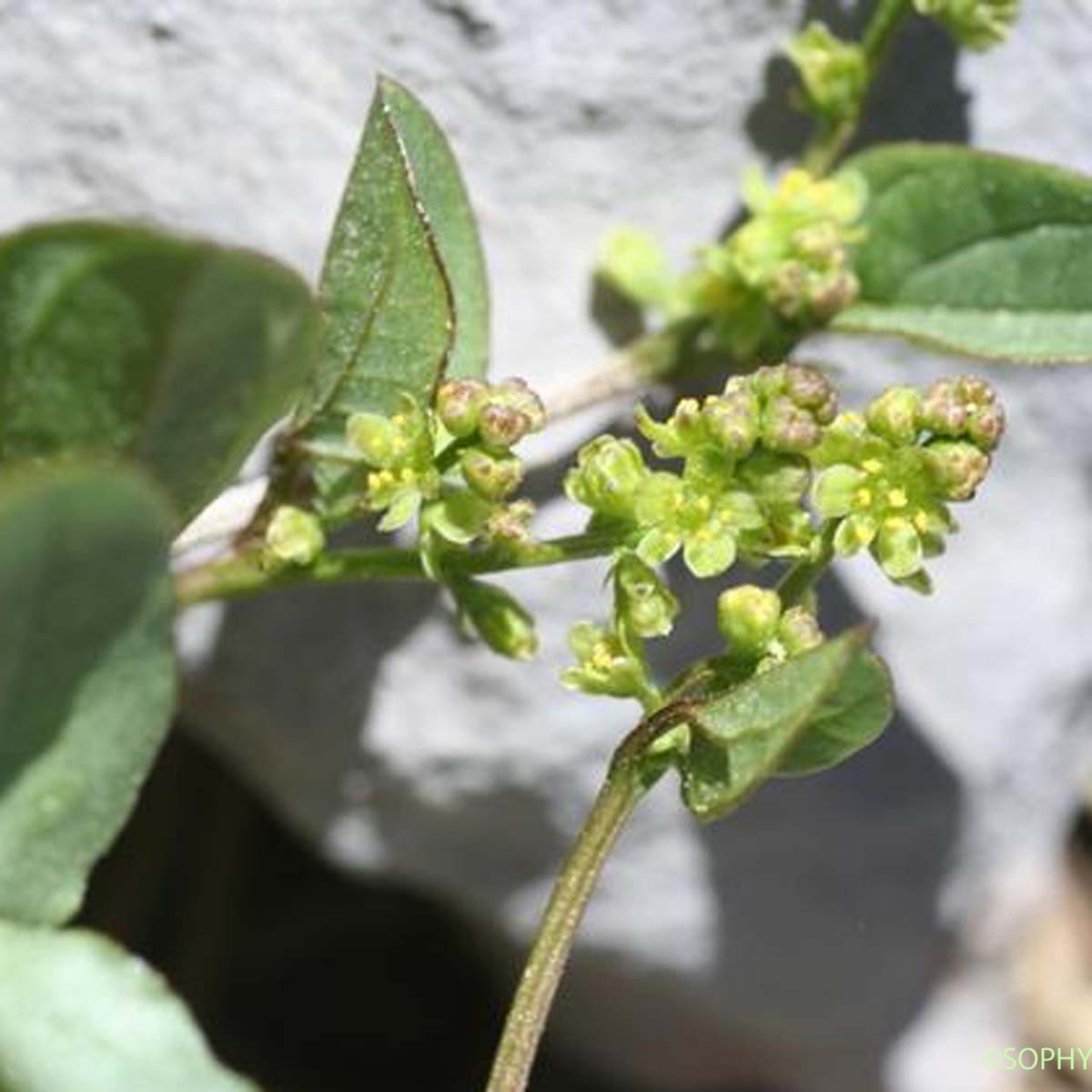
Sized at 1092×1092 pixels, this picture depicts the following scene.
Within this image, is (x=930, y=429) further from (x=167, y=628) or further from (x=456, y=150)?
(x=456, y=150)

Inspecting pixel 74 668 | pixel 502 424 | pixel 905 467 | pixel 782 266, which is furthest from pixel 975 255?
pixel 74 668

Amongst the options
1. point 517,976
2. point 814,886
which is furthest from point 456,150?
point 517,976

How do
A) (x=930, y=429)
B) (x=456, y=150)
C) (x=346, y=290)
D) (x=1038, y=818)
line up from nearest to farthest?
1. (x=930, y=429)
2. (x=346, y=290)
3. (x=456, y=150)
4. (x=1038, y=818)

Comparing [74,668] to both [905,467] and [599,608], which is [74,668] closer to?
[905,467]

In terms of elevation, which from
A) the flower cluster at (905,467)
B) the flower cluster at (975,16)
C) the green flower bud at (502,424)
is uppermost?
the flower cluster at (975,16)

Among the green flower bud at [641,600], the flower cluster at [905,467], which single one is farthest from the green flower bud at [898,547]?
the green flower bud at [641,600]

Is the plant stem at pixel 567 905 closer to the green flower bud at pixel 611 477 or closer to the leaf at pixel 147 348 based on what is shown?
the green flower bud at pixel 611 477
